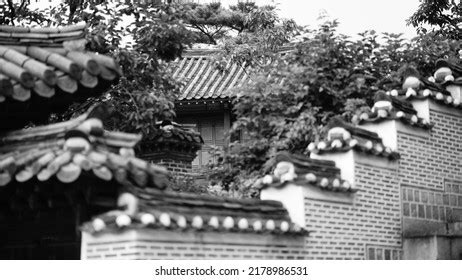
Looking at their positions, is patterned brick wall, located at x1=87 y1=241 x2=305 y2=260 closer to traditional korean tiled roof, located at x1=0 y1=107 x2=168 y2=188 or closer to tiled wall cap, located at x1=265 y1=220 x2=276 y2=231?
tiled wall cap, located at x1=265 y1=220 x2=276 y2=231

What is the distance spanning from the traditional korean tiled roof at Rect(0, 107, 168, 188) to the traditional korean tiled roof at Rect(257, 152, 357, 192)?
6.71 feet

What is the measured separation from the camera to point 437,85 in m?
9.94

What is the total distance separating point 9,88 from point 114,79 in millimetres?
899

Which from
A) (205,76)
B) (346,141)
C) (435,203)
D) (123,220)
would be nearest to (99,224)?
(123,220)

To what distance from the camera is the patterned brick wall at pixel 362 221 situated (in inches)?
315

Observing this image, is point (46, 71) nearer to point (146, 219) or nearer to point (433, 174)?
point (146, 219)

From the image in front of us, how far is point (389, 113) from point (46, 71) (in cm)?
471

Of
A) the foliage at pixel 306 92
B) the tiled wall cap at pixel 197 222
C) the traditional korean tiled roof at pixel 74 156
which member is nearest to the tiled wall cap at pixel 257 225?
the tiled wall cap at pixel 197 222

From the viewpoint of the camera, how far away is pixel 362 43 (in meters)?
11.9

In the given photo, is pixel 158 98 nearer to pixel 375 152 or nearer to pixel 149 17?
pixel 149 17

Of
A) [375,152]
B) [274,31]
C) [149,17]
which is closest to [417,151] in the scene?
[375,152]

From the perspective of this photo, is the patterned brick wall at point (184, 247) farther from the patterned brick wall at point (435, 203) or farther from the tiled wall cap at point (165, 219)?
the patterned brick wall at point (435, 203)

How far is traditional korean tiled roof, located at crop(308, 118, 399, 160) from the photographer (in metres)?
8.47

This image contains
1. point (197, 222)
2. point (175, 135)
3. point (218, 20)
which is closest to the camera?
point (197, 222)
